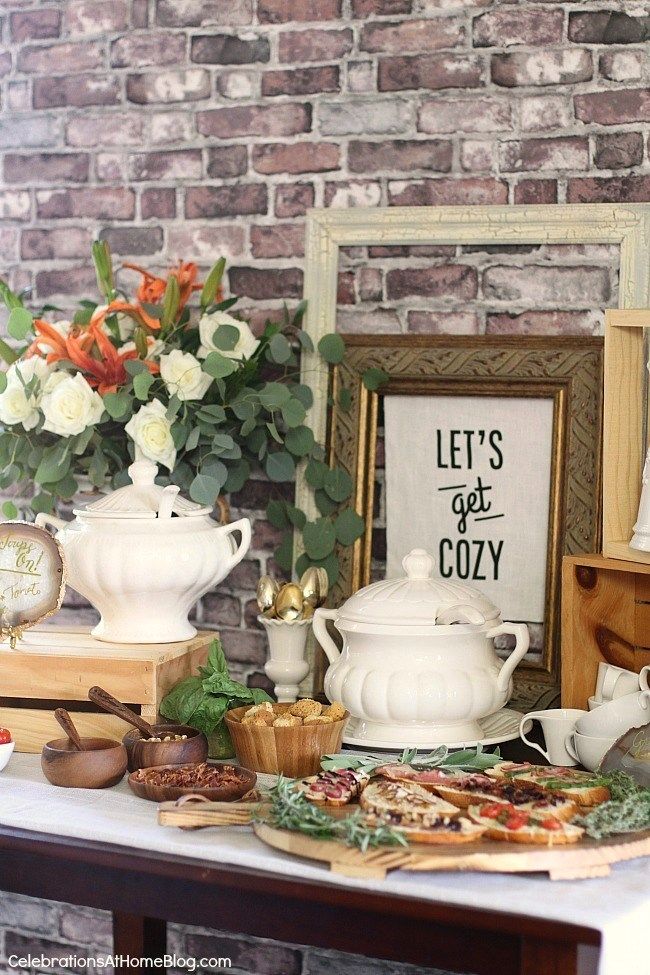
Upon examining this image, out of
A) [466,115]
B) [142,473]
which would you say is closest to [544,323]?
[466,115]

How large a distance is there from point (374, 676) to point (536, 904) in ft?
1.87

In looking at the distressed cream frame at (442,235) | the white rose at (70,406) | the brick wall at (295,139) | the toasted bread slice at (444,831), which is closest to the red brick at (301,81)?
the brick wall at (295,139)

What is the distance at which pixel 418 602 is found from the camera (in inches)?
68.1

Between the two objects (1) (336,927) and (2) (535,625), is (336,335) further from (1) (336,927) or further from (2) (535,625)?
(1) (336,927)

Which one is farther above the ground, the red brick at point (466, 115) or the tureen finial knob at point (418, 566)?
the red brick at point (466, 115)

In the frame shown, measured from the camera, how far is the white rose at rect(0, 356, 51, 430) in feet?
6.71

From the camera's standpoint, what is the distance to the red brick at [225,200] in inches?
85.4

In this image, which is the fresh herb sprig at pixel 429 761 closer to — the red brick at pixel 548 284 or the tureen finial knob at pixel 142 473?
the tureen finial knob at pixel 142 473

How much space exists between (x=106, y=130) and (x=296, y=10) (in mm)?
445

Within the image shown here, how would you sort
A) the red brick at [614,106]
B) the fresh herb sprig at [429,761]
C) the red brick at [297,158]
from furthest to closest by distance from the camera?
the red brick at [297,158] < the red brick at [614,106] < the fresh herb sprig at [429,761]

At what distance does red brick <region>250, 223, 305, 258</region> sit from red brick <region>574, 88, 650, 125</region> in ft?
1.77

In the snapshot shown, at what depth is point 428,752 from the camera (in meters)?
1.73

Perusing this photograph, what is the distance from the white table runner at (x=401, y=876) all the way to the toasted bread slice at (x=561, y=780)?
0.12m

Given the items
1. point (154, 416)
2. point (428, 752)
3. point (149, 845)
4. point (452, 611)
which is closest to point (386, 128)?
point (154, 416)
